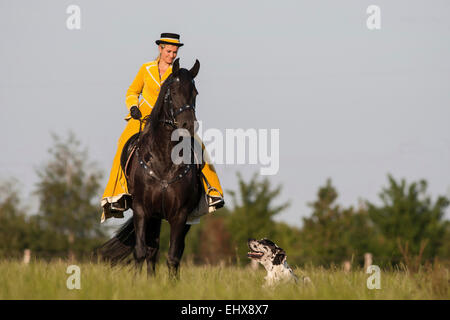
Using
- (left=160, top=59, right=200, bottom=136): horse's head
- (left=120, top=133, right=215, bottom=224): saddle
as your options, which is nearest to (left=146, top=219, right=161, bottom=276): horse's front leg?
(left=120, top=133, right=215, bottom=224): saddle

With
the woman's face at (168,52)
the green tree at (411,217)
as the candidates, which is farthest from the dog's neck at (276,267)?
the green tree at (411,217)

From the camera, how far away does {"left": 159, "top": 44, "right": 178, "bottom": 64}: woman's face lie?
30.5 feet

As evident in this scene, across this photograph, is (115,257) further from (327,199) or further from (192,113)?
(327,199)

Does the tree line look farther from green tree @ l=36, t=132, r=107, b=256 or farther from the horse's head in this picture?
the horse's head

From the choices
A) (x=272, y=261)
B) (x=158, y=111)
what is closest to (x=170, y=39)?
(x=158, y=111)

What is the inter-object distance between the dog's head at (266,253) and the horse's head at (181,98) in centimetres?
202

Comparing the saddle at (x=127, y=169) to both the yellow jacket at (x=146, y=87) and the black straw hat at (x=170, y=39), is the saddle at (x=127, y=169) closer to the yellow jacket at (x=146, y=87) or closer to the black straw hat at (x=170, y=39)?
the yellow jacket at (x=146, y=87)

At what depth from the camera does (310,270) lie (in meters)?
10.2

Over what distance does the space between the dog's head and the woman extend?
1.19 meters

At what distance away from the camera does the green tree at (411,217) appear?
31609mm

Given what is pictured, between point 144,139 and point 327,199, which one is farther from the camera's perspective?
point 327,199
